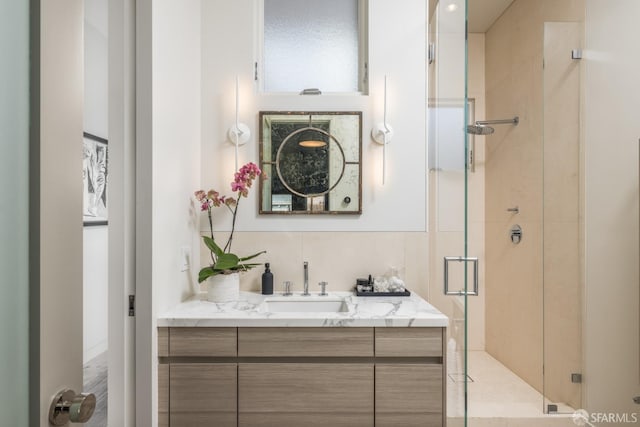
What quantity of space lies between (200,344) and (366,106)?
1550 mm

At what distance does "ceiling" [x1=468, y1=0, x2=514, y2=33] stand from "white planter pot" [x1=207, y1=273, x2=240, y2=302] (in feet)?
7.21

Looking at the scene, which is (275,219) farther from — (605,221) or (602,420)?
(602,420)

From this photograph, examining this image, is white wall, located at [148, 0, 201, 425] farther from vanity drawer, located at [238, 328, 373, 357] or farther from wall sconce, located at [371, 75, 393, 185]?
wall sconce, located at [371, 75, 393, 185]

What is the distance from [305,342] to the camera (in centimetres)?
165

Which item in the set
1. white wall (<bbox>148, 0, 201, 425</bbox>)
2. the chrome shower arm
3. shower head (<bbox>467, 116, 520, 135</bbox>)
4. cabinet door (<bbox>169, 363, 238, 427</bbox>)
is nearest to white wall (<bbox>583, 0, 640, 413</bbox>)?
the chrome shower arm

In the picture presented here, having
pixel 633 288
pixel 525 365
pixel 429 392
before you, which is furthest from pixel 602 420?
pixel 429 392

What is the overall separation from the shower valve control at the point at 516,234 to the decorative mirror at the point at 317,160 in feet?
3.32

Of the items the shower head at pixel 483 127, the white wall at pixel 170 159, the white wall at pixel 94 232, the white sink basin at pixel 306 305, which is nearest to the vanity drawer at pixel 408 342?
the white sink basin at pixel 306 305

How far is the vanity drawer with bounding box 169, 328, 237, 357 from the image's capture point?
5.38ft

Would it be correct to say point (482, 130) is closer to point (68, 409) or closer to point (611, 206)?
point (611, 206)

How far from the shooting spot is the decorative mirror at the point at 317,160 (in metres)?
2.20

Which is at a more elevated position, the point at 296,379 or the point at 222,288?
the point at 222,288

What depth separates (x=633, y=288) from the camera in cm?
171

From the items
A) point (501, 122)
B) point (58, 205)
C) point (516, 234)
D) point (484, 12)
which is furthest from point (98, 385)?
point (484, 12)
